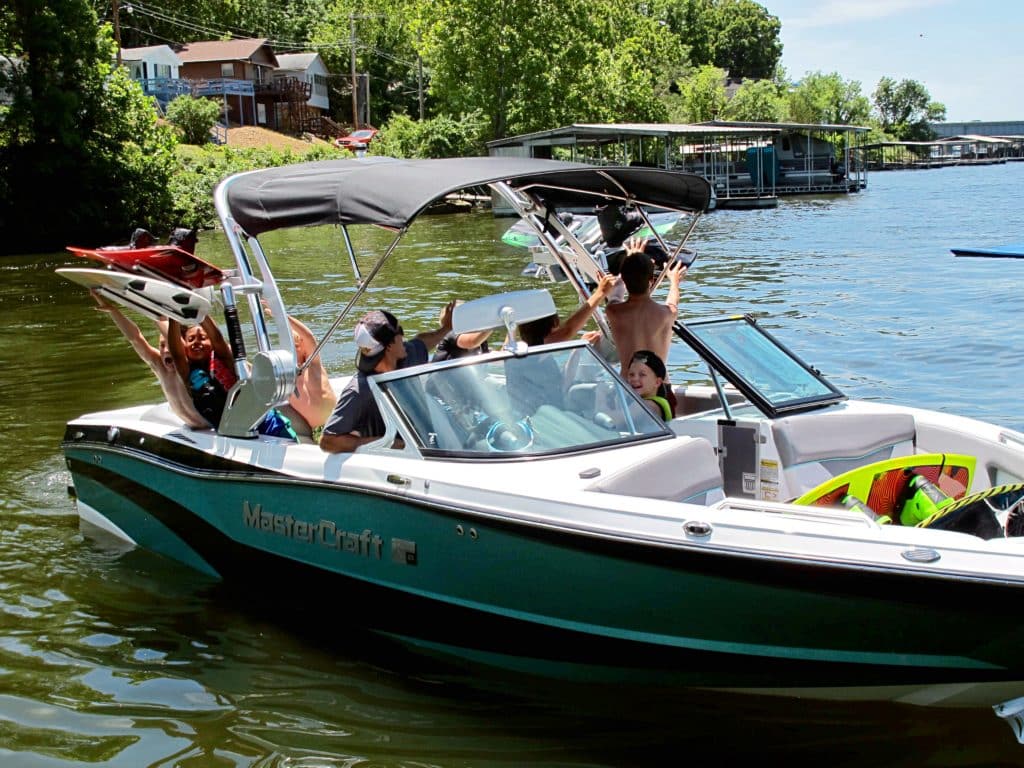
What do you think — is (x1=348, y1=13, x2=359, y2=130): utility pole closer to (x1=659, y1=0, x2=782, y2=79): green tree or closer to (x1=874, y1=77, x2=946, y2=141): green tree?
(x1=659, y1=0, x2=782, y2=79): green tree

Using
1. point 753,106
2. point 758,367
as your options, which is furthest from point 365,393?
point 753,106

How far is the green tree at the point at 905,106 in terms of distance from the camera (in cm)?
14825

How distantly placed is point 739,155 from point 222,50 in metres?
34.2

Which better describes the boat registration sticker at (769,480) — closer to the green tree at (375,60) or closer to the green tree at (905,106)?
the green tree at (375,60)

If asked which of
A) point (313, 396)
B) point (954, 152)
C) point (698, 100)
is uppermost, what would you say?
point (698, 100)

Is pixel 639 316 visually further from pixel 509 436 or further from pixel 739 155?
pixel 739 155

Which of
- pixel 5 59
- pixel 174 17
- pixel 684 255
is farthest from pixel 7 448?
pixel 174 17

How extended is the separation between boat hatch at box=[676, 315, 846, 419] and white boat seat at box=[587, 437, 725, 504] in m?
1.07

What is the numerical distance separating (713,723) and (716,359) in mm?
2320

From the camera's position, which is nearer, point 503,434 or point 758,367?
point 503,434

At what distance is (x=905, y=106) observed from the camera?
15012 cm

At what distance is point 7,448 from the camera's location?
10250 millimetres

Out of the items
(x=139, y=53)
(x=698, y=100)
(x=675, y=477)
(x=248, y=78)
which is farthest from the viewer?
(x=698, y=100)

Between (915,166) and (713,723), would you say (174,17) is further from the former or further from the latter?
(713,723)
